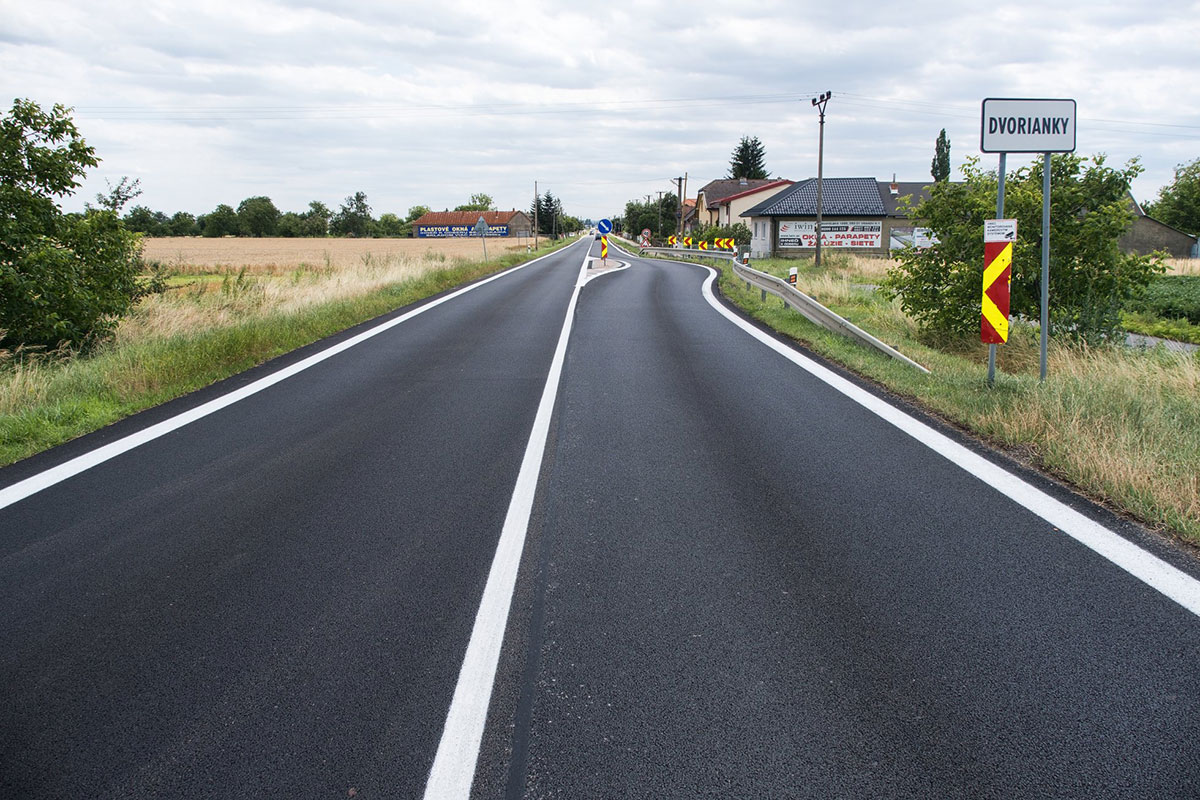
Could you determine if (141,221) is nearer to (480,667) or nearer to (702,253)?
(702,253)

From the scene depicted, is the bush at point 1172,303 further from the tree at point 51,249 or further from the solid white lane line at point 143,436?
the tree at point 51,249

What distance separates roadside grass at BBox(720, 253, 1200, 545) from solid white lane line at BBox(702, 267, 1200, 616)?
0.34 metres

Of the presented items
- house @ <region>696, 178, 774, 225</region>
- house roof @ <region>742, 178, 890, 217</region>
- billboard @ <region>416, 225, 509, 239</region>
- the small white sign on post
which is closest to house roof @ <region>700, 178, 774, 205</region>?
house @ <region>696, 178, 774, 225</region>

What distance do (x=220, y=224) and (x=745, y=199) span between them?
91.4 meters

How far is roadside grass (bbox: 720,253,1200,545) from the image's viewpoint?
5.32m

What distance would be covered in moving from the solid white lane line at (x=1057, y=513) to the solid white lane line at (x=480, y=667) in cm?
315

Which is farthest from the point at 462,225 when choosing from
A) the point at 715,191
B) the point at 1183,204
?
the point at 1183,204

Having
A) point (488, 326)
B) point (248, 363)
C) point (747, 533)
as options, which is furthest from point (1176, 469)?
point (488, 326)

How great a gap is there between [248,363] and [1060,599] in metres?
9.84

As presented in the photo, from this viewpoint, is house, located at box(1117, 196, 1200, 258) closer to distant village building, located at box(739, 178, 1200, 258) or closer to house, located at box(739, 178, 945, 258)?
distant village building, located at box(739, 178, 1200, 258)

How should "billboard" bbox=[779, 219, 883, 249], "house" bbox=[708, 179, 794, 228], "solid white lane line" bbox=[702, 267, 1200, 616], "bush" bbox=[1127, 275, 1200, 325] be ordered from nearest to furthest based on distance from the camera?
"solid white lane line" bbox=[702, 267, 1200, 616]
"bush" bbox=[1127, 275, 1200, 325]
"billboard" bbox=[779, 219, 883, 249]
"house" bbox=[708, 179, 794, 228]

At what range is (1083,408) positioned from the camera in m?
6.81

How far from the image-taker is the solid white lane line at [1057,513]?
4.10 metres

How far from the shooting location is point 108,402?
8.39 m
